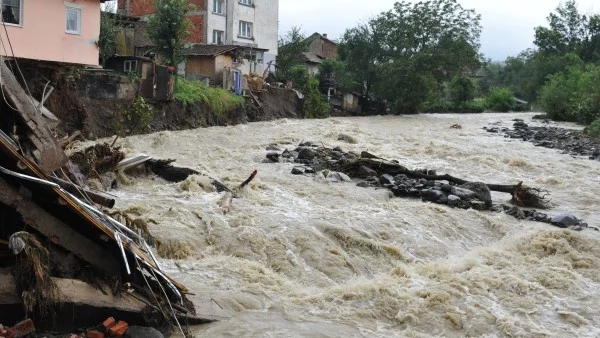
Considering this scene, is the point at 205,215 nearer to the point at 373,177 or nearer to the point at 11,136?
the point at 11,136

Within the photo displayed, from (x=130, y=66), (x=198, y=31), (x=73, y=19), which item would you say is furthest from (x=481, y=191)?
(x=198, y=31)

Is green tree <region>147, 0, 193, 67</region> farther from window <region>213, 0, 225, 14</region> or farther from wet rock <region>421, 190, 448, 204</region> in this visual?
wet rock <region>421, 190, 448, 204</region>

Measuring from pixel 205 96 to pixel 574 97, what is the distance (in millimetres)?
32864

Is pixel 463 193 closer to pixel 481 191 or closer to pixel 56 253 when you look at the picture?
pixel 481 191

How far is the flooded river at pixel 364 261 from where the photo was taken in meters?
7.89

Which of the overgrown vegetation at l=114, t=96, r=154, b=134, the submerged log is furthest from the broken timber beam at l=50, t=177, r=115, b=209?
the overgrown vegetation at l=114, t=96, r=154, b=134

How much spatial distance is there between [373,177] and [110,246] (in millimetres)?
12217

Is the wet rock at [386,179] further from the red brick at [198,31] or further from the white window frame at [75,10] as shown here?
the red brick at [198,31]

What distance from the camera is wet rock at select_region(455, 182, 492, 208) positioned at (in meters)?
15.3

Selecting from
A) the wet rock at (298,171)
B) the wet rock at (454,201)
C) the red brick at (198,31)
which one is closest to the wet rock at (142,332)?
the wet rock at (454,201)

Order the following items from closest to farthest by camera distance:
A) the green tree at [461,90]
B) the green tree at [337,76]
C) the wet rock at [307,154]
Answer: the wet rock at [307,154], the green tree at [337,76], the green tree at [461,90]

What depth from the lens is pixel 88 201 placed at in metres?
6.41

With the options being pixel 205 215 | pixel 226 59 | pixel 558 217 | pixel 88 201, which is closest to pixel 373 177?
pixel 558 217

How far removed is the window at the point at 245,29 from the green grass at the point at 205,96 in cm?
1163
